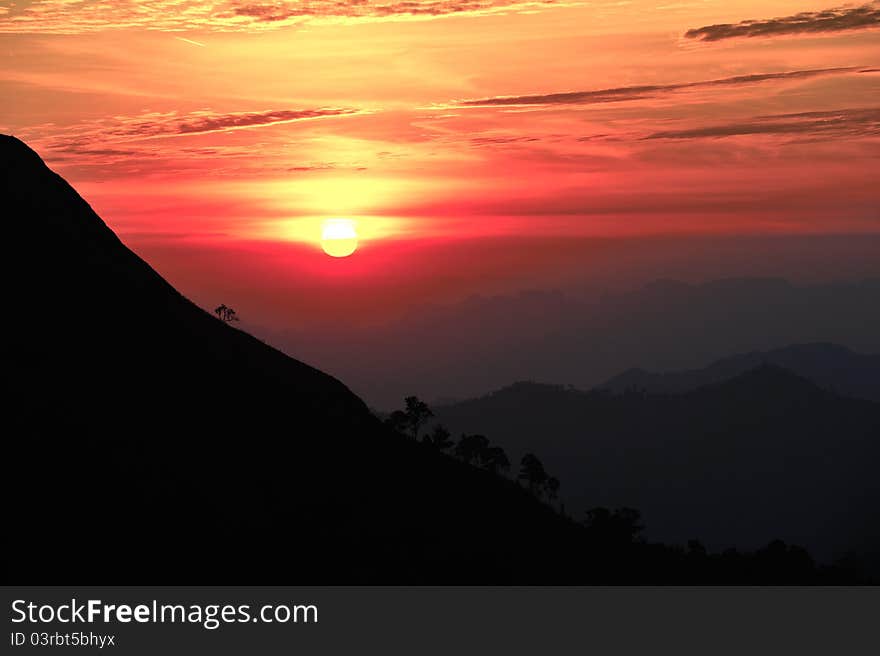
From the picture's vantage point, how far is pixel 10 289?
107m

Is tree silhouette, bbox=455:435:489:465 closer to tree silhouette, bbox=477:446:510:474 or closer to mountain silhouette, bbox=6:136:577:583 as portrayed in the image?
tree silhouette, bbox=477:446:510:474

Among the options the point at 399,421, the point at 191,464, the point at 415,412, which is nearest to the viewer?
the point at 191,464

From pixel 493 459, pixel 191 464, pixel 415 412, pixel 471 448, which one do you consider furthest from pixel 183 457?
pixel 493 459

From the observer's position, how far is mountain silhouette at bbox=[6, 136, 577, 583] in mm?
89250

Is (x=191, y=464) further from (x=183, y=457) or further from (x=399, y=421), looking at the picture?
(x=399, y=421)

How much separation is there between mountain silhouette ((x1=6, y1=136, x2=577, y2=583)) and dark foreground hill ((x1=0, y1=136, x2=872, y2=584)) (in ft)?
0.70

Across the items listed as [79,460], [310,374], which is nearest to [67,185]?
[310,374]

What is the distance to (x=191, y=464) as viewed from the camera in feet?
335

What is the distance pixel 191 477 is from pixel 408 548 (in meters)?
26.2

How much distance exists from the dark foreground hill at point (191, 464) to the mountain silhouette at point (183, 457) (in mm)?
214

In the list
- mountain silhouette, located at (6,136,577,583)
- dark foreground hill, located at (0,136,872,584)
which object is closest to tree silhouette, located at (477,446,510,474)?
dark foreground hill, located at (0,136,872,584)

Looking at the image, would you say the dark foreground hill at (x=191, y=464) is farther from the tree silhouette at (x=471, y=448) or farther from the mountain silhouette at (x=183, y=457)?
the tree silhouette at (x=471, y=448)

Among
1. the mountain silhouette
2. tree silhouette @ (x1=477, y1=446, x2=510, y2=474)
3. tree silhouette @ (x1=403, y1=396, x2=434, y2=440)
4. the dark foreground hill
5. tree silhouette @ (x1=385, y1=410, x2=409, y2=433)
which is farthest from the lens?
tree silhouette @ (x1=385, y1=410, x2=409, y2=433)

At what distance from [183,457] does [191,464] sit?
1245 mm
